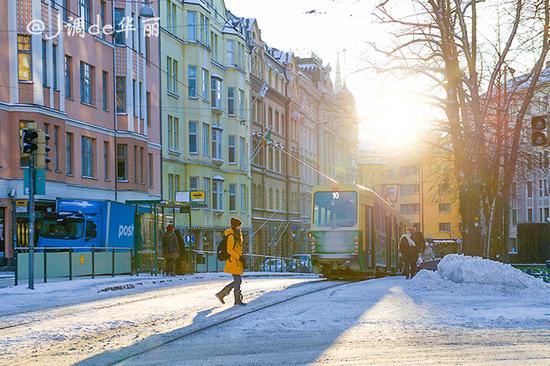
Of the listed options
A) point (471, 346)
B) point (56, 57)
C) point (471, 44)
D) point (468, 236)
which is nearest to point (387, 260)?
point (468, 236)

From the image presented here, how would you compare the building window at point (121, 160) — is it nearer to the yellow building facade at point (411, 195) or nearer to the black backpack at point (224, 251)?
the black backpack at point (224, 251)

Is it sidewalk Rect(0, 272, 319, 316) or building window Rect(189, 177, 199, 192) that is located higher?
building window Rect(189, 177, 199, 192)

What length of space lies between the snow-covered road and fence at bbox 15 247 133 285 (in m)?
5.59

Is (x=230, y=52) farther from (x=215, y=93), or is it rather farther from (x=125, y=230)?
(x=125, y=230)

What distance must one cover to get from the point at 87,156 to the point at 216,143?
56.8 feet

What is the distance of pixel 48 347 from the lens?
1249 centimetres

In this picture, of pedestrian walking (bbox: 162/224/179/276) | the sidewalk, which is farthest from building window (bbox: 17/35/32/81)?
the sidewalk

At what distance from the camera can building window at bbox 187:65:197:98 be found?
5934 centimetres

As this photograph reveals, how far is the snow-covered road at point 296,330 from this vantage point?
37.0 ft

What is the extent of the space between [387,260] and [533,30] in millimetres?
14104

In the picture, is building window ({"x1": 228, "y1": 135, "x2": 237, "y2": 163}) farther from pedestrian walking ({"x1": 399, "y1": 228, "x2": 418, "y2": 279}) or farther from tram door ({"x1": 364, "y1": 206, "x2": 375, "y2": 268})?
pedestrian walking ({"x1": 399, "y1": 228, "x2": 418, "y2": 279})

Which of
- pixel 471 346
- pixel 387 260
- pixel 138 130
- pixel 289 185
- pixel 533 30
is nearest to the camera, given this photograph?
pixel 471 346

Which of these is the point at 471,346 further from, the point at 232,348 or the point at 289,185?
the point at 289,185

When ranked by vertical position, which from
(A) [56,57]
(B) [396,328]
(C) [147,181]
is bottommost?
(B) [396,328]
